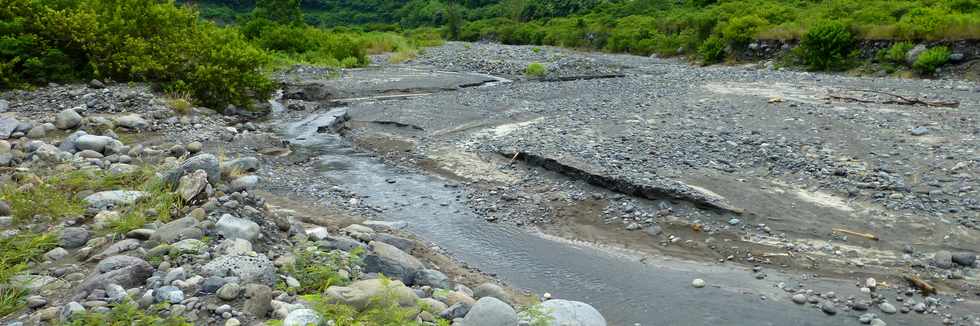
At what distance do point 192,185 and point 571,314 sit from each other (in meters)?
4.56

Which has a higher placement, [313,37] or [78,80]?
[78,80]

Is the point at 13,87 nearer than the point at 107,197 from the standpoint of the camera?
No

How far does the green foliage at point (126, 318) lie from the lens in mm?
4047

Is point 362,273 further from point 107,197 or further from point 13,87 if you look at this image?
point 13,87

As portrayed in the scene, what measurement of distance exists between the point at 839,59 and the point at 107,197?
24850 mm

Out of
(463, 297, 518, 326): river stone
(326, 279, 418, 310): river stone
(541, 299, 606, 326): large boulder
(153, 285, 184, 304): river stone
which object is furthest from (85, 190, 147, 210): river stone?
(541, 299, 606, 326): large boulder

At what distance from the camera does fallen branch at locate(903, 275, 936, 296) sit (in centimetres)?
647

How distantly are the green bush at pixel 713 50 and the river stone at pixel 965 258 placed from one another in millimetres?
24302

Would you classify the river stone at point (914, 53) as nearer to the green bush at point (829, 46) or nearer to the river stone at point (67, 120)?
the green bush at point (829, 46)

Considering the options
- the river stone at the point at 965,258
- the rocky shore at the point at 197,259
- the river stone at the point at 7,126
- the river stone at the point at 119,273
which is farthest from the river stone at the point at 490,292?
the river stone at the point at 7,126

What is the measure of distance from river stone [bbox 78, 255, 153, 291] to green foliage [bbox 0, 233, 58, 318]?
1.38 ft

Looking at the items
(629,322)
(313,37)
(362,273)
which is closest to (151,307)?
(362,273)

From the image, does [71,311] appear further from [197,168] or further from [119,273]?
[197,168]

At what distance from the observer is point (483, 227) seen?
29.8ft
